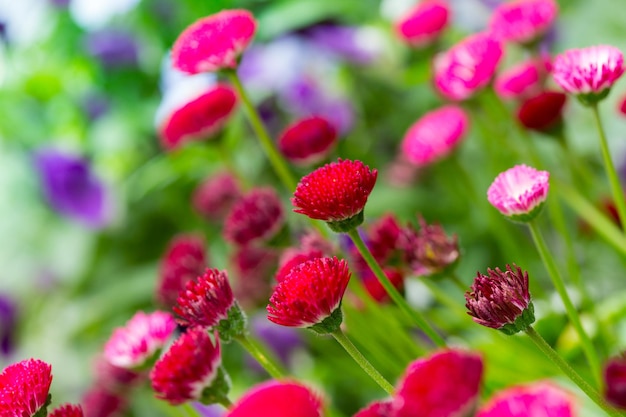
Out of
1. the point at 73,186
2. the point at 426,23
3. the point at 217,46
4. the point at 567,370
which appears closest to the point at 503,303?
the point at 567,370

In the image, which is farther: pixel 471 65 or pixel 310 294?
pixel 471 65

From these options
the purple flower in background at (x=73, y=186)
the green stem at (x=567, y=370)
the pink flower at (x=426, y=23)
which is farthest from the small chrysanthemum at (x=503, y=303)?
the purple flower in background at (x=73, y=186)

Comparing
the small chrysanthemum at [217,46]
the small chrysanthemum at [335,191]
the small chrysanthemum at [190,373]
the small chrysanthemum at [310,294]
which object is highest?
the small chrysanthemum at [217,46]

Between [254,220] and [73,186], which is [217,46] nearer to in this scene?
[254,220]

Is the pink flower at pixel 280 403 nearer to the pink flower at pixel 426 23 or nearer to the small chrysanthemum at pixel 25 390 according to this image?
the small chrysanthemum at pixel 25 390

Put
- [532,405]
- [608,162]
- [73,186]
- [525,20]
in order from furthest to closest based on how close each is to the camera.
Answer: [73,186]
[525,20]
[608,162]
[532,405]

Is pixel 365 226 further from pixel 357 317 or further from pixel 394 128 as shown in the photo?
pixel 394 128

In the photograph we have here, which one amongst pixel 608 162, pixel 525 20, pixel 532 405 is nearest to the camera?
pixel 532 405
